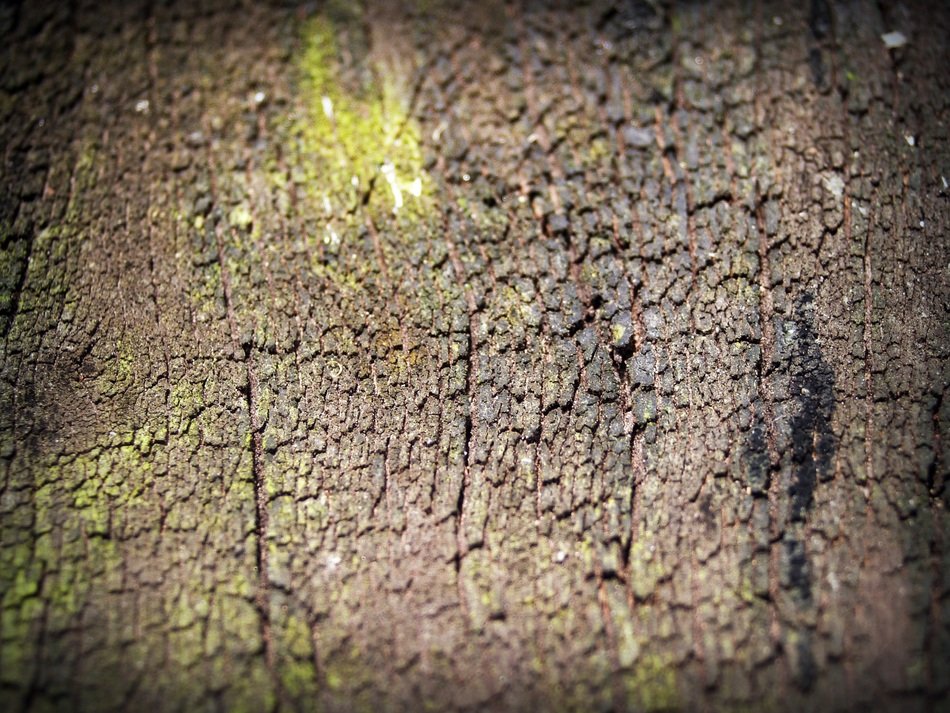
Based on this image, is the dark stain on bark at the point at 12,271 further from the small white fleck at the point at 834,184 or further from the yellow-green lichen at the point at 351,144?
the small white fleck at the point at 834,184

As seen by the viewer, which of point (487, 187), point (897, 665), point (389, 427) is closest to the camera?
point (897, 665)

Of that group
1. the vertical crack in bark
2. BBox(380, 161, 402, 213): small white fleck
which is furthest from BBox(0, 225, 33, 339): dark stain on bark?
BBox(380, 161, 402, 213): small white fleck

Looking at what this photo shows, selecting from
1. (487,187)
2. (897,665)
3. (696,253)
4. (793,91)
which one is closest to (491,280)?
(487,187)

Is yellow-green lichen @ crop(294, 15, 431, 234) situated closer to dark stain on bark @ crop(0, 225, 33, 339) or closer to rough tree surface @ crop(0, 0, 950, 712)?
rough tree surface @ crop(0, 0, 950, 712)

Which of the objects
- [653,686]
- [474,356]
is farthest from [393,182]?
[653,686]

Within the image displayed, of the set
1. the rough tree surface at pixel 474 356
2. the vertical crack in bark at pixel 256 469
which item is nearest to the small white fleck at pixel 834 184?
the rough tree surface at pixel 474 356

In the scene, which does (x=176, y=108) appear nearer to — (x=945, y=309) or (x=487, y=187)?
(x=487, y=187)

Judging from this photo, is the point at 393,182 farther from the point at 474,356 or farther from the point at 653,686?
the point at 653,686
